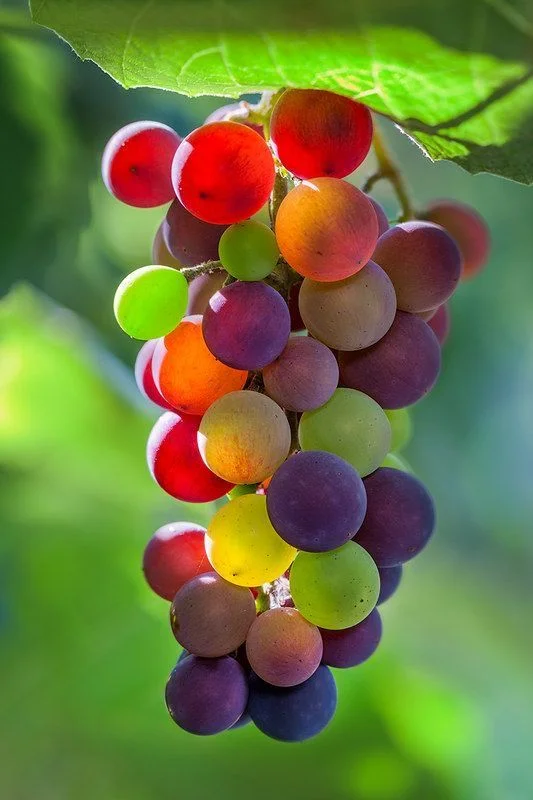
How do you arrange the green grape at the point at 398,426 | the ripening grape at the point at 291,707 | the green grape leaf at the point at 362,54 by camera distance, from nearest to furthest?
the green grape leaf at the point at 362,54 < the ripening grape at the point at 291,707 < the green grape at the point at 398,426

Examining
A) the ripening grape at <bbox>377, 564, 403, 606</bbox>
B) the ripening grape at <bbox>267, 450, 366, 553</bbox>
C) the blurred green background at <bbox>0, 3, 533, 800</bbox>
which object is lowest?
the blurred green background at <bbox>0, 3, 533, 800</bbox>

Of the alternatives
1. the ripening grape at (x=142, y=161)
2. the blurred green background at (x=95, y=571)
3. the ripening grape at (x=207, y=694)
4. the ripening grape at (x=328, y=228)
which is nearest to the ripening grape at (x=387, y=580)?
the ripening grape at (x=207, y=694)

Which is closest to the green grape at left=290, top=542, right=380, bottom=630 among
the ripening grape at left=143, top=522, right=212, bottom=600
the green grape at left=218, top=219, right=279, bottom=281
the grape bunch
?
the grape bunch

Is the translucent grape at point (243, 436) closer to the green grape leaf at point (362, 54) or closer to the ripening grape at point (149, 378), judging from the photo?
the ripening grape at point (149, 378)

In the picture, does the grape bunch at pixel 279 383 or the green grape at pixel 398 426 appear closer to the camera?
the grape bunch at pixel 279 383

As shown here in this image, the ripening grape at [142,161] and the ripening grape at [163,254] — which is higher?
the ripening grape at [142,161]

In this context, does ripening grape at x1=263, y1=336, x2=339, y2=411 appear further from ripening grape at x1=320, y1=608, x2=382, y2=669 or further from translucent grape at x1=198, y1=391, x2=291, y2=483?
ripening grape at x1=320, y1=608, x2=382, y2=669
